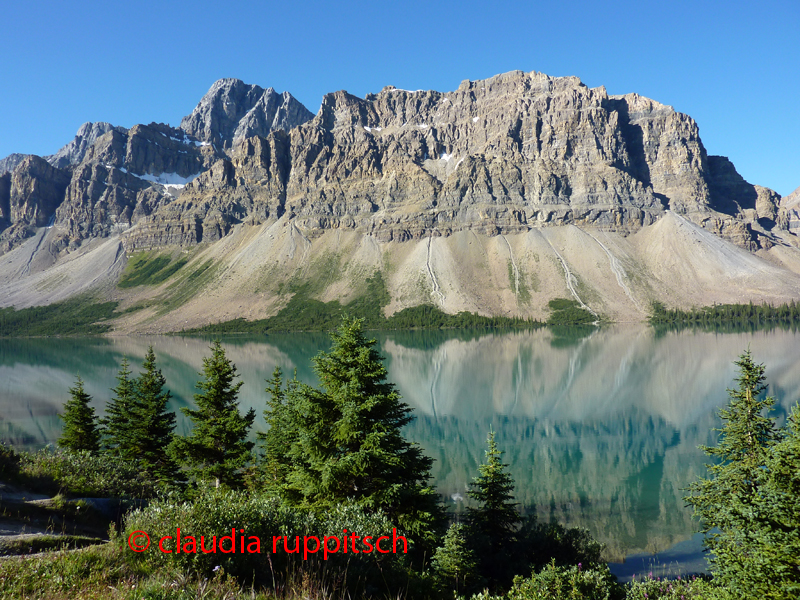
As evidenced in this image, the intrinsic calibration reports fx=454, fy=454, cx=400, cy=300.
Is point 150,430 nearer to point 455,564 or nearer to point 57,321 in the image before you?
point 455,564

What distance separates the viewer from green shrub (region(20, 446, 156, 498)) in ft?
45.8

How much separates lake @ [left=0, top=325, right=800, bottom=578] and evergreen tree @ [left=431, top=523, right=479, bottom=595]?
→ 11.3m

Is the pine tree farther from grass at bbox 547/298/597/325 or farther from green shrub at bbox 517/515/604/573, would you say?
grass at bbox 547/298/597/325

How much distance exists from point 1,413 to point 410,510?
205 feet

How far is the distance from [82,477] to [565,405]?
50092 millimetres

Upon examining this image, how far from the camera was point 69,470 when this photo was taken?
51.4 feet

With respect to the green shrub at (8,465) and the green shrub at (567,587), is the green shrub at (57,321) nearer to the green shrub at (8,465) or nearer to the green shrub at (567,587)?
the green shrub at (8,465)

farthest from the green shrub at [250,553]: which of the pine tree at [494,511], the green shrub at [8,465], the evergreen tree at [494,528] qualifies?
the pine tree at [494,511]

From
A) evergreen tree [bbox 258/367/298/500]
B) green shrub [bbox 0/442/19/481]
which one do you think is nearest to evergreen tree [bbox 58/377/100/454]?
evergreen tree [bbox 258/367/298/500]

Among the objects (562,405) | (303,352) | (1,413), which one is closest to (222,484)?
(562,405)

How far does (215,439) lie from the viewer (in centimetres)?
2092

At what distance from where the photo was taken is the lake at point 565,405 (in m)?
27.6

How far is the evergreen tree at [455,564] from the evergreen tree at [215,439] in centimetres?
1121

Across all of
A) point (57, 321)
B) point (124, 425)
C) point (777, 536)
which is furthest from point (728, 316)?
point (57, 321)
